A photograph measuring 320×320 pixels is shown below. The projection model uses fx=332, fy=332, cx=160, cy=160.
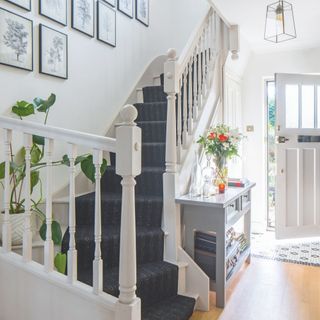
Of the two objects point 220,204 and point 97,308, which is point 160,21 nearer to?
point 220,204

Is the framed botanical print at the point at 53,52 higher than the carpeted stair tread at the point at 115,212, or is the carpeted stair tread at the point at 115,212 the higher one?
the framed botanical print at the point at 53,52

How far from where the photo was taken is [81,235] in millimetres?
2195

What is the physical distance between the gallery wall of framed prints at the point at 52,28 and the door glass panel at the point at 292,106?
2.25 meters

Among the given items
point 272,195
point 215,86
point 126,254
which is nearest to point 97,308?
point 126,254

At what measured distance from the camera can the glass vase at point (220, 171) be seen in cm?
289

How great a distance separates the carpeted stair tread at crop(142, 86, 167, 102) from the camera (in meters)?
3.61

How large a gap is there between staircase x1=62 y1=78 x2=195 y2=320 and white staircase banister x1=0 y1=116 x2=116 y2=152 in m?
0.76

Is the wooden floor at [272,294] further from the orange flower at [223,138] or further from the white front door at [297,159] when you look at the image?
the orange flower at [223,138]

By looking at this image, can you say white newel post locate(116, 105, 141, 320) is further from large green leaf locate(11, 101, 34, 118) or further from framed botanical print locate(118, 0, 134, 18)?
framed botanical print locate(118, 0, 134, 18)

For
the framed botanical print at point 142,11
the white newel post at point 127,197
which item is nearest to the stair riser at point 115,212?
the white newel post at point 127,197

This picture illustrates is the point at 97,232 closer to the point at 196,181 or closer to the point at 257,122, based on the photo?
the point at 196,181

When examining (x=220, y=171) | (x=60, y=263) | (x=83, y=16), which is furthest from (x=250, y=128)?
(x=60, y=263)

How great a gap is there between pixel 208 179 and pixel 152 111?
3.57 feet

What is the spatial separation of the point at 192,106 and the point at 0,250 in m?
1.88
